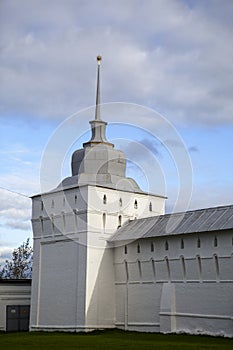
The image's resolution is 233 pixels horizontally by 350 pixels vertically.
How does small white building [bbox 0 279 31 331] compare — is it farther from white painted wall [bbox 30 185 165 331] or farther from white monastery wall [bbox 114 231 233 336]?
white monastery wall [bbox 114 231 233 336]

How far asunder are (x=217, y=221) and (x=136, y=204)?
917 centimetres

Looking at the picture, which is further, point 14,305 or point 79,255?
point 14,305

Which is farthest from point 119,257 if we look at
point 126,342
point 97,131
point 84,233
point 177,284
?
point 126,342

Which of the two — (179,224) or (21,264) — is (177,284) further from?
(21,264)

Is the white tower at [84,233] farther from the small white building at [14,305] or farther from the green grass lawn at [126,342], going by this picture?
the green grass lawn at [126,342]

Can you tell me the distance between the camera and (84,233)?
140ft

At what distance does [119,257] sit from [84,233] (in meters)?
2.54

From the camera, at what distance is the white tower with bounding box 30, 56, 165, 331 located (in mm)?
42344

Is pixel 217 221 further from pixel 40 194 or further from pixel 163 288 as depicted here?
pixel 40 194

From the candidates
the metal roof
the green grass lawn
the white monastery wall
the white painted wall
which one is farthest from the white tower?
the green grass lawn

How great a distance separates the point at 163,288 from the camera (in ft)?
129

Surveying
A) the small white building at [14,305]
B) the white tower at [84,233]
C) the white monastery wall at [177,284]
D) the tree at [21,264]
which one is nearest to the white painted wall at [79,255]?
the white tower at [84,233]

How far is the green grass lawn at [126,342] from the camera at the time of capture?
99.1ft

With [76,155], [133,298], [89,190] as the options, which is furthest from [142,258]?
[76,155]
